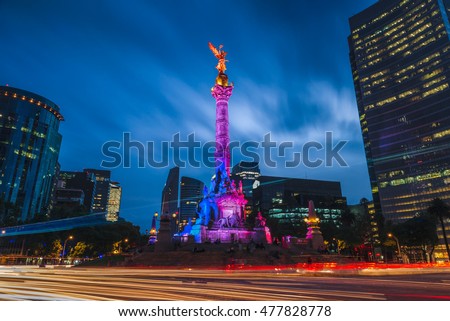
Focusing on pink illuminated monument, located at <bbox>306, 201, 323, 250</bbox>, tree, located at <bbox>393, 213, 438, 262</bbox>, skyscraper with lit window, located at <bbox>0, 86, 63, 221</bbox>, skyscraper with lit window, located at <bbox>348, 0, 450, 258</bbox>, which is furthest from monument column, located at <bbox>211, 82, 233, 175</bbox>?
skyscraper with lit window, located at <bbox>348, 0, 450, 258</bbox>

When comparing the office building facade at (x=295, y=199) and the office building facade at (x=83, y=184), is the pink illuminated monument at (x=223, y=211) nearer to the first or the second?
the office building facade at (x=295, y=199)

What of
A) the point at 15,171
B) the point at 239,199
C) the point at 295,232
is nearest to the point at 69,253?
the point at 239,199

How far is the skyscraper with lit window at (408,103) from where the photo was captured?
92.7 m

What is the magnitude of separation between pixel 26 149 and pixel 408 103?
429ft

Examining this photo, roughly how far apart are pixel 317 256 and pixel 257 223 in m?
15.8

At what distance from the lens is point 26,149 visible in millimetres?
97875

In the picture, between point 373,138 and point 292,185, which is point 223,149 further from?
point 292,185

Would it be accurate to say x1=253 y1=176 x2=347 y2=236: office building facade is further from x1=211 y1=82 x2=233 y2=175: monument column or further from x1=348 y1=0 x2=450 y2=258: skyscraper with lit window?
x1=211 y1=82 x2=233 y2=175: monument column

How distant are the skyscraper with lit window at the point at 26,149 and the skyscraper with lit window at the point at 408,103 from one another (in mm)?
113683

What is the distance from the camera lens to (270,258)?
3027cm

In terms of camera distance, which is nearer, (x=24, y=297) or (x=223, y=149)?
(x=24, y=297)

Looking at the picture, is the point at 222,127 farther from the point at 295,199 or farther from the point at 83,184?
the point at 83,184

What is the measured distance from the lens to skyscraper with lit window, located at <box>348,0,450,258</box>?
9269 cm
